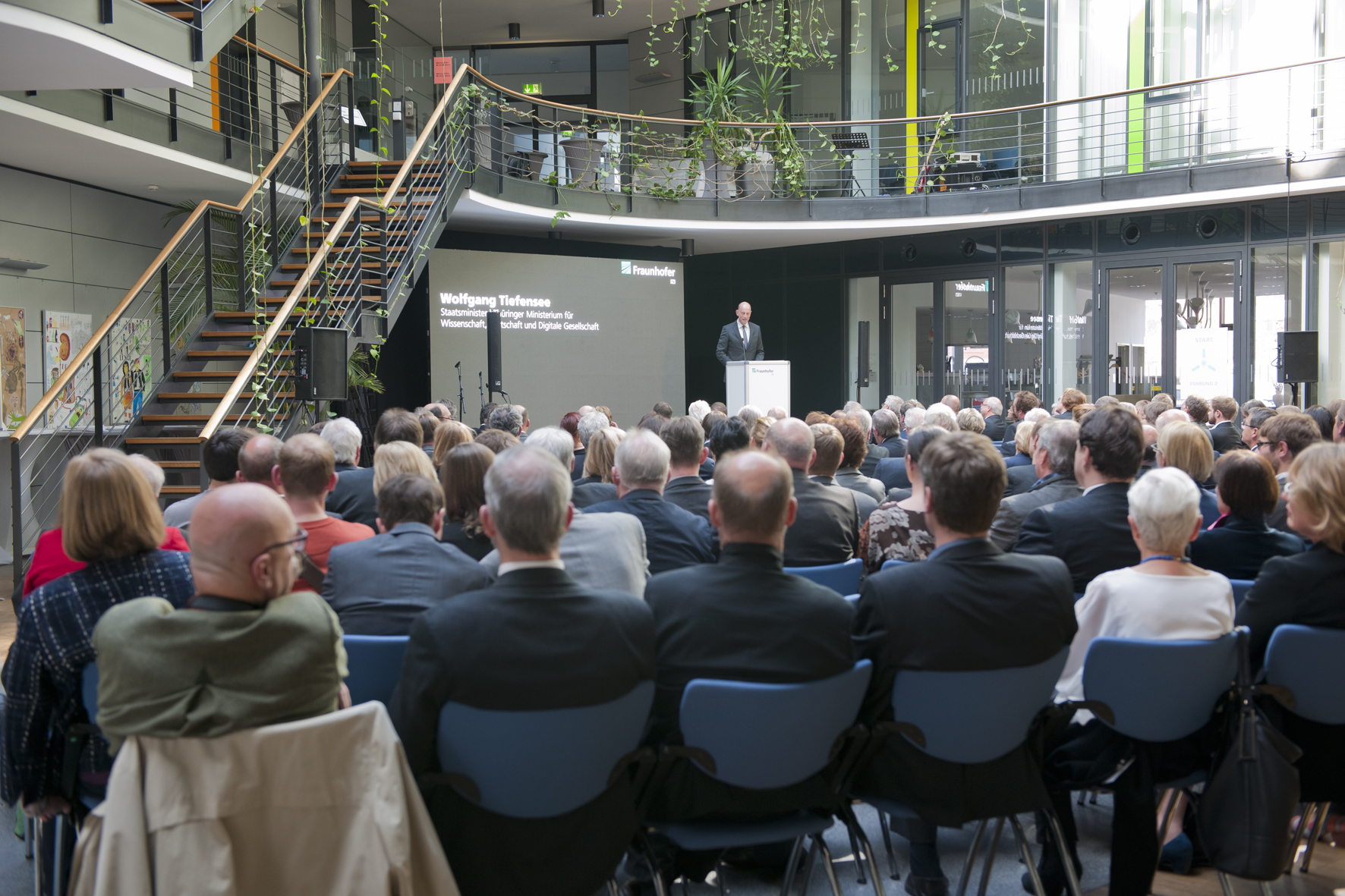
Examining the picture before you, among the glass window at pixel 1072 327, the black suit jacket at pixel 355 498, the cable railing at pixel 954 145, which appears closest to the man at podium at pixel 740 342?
the cable railing at pixel 954 145

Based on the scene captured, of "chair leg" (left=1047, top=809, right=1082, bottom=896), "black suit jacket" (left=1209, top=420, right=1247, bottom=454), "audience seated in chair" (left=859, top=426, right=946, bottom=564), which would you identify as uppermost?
"black suit jacket" (left=1209, top=420, right=1247, bottom=454)

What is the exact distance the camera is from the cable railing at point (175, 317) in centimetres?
764

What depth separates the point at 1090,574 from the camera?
11.1 feet

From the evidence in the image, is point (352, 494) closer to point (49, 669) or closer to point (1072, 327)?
point (49, 669)

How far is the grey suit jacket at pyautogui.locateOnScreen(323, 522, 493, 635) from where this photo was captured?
8.89 feet

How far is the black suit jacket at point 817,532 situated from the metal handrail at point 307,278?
3724 mm

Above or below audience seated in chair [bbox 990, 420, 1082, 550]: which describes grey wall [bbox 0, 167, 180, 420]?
above

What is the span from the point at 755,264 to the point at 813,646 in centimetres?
1400

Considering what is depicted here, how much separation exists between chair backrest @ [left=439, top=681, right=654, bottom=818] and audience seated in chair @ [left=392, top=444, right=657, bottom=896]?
0.02 m

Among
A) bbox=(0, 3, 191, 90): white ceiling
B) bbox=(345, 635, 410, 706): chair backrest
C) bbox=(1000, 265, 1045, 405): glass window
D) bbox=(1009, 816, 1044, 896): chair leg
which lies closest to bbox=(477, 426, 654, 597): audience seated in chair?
bbox=(345, 635, 410, 706): chair backrest

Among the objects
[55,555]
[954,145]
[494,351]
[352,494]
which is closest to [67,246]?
[494,351]

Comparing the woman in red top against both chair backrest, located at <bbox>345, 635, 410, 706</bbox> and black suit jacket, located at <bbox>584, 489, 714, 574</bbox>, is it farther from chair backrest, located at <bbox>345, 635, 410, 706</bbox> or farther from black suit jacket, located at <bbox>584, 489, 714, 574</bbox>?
black suit jacket, located at <bbox>584, 489, 714, 574</bbox>

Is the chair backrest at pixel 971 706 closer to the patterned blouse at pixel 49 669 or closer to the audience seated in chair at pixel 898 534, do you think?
the audience seated in chair at pixel 898 534

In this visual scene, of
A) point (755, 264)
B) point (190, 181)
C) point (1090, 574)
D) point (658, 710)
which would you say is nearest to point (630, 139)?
point (755, 264)
